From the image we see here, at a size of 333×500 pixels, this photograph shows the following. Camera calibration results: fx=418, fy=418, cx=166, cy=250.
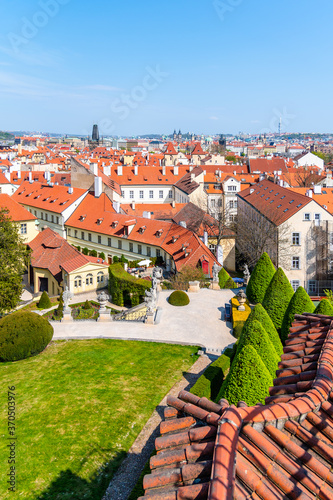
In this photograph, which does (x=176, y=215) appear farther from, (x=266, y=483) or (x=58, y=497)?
(x=266, y=483)

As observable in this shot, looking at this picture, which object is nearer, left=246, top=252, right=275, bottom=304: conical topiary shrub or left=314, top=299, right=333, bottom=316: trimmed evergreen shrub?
left=314, top=299, right=333, bottom=316: trimmed evergreen shrub

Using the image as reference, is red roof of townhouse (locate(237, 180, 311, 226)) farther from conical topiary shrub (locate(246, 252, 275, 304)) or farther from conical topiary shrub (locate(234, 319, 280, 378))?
conical topiary shrub (locate(234, 319, 280, 378))

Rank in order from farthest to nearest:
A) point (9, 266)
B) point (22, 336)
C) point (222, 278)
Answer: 1. point (222, 278)
2. point (9, 266)
3. point (22, 336)

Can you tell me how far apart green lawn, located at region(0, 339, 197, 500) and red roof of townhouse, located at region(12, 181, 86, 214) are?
3628 cm

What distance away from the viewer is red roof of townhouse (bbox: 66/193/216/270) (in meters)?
35.4

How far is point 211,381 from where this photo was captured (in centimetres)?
1545

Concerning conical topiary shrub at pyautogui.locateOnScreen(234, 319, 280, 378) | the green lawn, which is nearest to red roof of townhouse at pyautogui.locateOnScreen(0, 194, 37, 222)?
the green lawn

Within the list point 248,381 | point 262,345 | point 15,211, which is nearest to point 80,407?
point 248,381

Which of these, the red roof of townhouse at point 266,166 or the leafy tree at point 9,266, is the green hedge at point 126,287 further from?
the red roof of townhouse at point 266,166

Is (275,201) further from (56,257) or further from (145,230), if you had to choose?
(56,257)

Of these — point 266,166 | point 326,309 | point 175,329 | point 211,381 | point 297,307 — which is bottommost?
point 175,329

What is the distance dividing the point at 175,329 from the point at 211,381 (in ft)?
25.3

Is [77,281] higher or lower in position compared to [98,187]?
lower

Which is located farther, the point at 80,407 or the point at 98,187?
the point at 98,187
